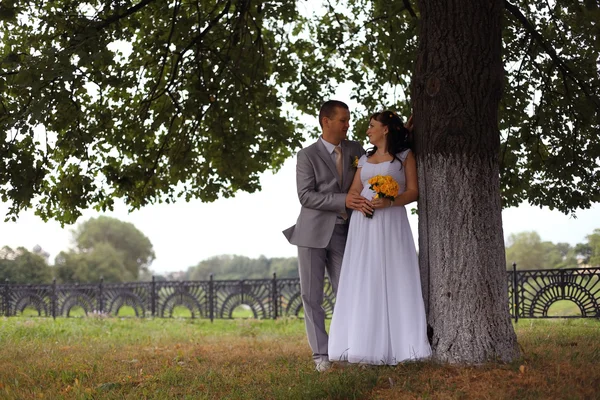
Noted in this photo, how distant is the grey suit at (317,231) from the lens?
7.04 m

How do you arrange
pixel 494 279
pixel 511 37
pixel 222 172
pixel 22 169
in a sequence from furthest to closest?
pixel 222 172 < pixel 511 37 < pixel 22 169 < pixel 494 279

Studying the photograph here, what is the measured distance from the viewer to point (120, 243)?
170 ft

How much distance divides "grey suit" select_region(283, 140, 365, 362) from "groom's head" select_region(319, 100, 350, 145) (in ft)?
0.37

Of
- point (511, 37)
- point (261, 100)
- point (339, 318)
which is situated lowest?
point (339, 318)

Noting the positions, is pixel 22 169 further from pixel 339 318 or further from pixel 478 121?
pixel 478 121

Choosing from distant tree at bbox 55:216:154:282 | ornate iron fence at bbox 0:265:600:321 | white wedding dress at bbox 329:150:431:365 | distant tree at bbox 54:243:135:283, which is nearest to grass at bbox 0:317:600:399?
white wedding dress at bbox 329:150:431:365

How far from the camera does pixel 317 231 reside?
23.1 ft

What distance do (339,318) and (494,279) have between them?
1624 millimetres

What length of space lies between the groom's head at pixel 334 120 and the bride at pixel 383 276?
13.7 inches

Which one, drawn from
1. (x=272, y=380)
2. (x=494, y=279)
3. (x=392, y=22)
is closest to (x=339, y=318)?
(x=272, y=380)

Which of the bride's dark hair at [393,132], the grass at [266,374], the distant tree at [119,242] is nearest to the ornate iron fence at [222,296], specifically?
the grass at [266,374]

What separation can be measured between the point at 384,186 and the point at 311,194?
89 centimetres

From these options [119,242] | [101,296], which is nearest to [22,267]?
[101,296]

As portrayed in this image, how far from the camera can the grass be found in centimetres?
565
